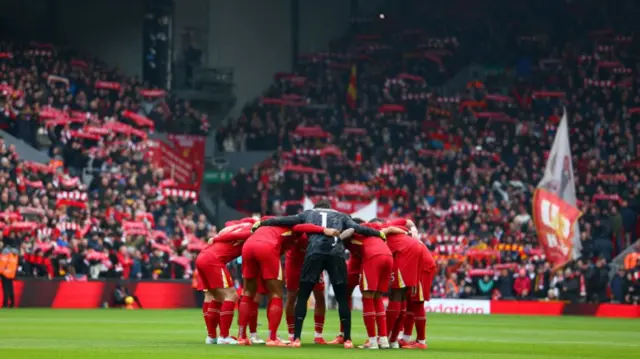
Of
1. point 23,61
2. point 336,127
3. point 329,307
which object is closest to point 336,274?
point 329,307

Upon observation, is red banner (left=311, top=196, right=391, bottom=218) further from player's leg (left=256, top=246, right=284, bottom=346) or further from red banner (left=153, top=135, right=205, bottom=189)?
player's leg (left=256, top=246, right=284, bottom=346)

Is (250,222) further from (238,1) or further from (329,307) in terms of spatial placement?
(238,1)

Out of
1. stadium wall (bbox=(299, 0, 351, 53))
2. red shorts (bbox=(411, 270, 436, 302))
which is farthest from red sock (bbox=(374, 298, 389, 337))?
stadium wall (bbox=(299, 0, 351, 53))

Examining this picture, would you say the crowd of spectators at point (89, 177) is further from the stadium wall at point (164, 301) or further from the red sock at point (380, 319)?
the red sock at point (380, 319)

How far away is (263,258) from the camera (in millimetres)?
19500

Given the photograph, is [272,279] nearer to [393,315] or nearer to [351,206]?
[393,315]

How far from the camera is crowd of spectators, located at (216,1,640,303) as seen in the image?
47.2 m

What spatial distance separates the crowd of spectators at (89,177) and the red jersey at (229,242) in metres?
18.8

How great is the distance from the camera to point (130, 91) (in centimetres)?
→ 5372

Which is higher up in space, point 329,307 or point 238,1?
point 238,1

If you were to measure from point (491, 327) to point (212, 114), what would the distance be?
30842mm

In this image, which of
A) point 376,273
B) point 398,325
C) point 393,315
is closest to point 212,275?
point 376,273

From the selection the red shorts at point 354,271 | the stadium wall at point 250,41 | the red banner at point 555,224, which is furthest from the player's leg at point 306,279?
the stadium wall at point 250,41

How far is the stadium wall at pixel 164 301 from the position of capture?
1519 inches
